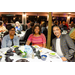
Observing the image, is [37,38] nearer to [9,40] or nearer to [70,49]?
[9,40]

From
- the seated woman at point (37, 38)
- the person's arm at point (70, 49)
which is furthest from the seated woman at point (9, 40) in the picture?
the person's arm at point (70, 49)

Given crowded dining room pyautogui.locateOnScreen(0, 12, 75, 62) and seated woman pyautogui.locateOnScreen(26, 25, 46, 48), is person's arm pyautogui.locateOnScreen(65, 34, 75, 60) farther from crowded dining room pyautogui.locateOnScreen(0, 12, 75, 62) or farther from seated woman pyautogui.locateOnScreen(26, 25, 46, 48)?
seated woman pyautogui.locateOnScreen(26, 25, 46, 48)

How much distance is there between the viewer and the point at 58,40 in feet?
7.04

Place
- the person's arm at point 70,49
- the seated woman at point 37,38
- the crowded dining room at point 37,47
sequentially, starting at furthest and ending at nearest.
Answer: the seated woman at point 37,38 < the person's arm at point 70,49 < the crowded dining room at point 37,47

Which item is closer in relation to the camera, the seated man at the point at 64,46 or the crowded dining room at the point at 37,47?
the crowded dining room at the point at 37,47

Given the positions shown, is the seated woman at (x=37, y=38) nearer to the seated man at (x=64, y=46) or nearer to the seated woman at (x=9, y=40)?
the seated woman at (x=9, y=40)

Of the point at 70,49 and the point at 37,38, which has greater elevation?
the point at 37,38

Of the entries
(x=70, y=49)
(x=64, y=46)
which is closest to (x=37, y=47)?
(x=64, y=46)

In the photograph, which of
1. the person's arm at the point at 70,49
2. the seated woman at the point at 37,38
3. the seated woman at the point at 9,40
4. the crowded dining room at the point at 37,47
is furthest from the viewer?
the seated woman at the point at 37,38

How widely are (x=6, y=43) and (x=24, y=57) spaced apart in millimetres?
1047

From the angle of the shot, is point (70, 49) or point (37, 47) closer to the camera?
point (70, 49)
